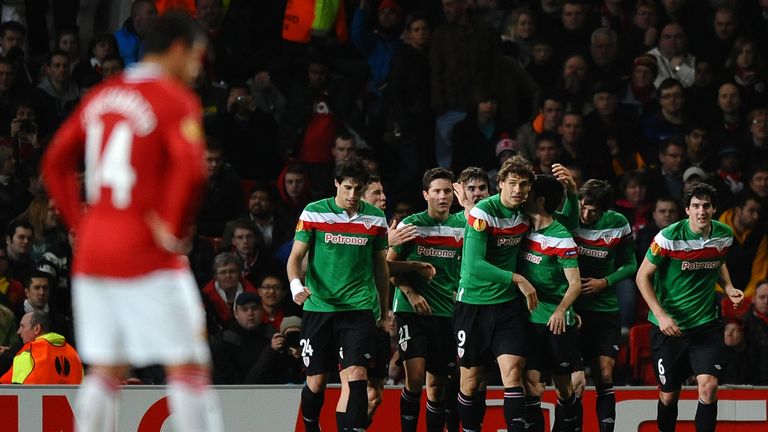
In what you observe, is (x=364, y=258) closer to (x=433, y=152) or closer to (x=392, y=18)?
(x=433, y=152)

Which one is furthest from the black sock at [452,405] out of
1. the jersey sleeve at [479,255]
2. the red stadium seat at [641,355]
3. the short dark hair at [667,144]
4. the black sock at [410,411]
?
the short dark hair at [667,144]

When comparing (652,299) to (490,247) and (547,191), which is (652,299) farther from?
(490,247)

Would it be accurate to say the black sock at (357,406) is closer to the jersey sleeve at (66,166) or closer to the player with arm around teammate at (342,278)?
the player with arm around teammate at (342,278)

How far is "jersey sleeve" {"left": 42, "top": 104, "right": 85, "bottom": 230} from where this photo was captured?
18.9 ft

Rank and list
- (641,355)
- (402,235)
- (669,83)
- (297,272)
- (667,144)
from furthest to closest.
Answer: (669,83)
(667,144)
(641,355)
(402,235)
(297,272)

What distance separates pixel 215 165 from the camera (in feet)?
45.0

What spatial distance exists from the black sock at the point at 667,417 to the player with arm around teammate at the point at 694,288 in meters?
0.23

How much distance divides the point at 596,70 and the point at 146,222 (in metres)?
10.3

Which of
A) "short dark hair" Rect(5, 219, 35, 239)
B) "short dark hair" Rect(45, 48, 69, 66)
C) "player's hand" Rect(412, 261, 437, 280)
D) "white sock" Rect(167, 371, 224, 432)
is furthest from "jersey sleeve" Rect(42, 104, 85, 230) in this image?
"short dark hair" Rect(45, 48, 69, 66)

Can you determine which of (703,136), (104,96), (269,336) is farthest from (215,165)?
(104,96)

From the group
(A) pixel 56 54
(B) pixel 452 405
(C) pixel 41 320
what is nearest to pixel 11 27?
(A) pixel 56 54

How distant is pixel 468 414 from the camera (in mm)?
10367

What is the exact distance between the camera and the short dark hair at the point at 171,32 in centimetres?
568

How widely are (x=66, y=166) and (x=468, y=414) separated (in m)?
5.17
